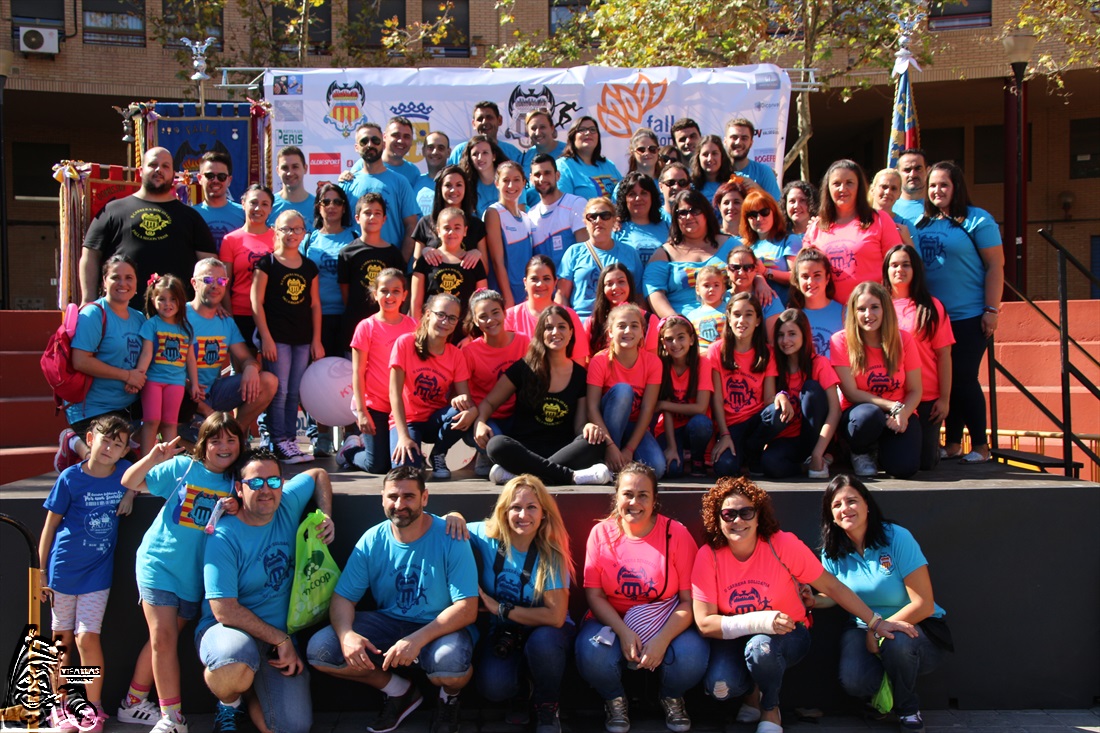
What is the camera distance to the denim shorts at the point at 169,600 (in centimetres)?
480

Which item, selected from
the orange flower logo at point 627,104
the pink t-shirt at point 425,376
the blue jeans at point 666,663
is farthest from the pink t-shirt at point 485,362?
the orange flower logo at point 627,104

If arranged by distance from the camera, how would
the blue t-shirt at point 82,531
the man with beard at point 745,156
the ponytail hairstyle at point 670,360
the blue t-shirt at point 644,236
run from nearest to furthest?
the blue t-shirt at point 82,531
the ponytail hairstyle at point 670,360
the blue t-shirt at point 644,236
the man with beard at point 745,156

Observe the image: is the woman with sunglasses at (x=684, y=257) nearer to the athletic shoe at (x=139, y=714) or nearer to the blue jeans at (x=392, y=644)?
the blue jeans at (x=392, y=644)

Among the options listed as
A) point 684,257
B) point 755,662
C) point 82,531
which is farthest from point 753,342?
point 82,531

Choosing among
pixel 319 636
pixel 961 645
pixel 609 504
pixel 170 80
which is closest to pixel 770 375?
pixel 609 504

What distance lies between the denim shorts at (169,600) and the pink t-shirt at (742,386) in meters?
3.09

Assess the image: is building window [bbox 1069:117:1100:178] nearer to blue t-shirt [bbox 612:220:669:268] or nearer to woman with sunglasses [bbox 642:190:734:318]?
blue t-shirt [bbox 612:220:669:268]

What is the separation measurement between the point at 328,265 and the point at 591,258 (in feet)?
5.88

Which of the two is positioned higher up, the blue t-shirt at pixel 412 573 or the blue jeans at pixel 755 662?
the blue t-shirt at pixel 412 573

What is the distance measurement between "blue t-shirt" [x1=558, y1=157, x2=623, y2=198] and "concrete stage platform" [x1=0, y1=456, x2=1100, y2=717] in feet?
11.2

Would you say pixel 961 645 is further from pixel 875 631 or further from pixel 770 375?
pixel 770 375

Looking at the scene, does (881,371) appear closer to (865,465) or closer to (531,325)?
(865,465)

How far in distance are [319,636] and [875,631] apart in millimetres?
2628

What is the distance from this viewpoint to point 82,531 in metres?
4.96
